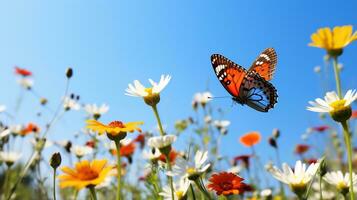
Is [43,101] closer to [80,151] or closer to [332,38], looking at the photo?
[80,151]

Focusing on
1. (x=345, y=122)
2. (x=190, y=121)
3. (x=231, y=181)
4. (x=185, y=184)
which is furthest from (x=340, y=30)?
(x=190, y=121)

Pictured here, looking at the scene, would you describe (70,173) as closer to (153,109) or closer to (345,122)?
(153,109)

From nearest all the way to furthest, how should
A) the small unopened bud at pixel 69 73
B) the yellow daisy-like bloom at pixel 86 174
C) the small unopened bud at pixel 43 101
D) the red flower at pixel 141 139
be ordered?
the yellow daisy-like bloom at pixel 86 174 < the small unopened bud at pixel 69 73 < the red flower at pixel 141 139 < the small unopened bud at pixel 43 101

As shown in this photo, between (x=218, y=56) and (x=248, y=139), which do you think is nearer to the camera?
(x=218, y=56)

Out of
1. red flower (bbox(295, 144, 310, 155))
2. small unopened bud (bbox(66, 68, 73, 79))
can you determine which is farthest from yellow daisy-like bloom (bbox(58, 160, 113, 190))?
red flower (bbox(295, 144, 310, 155))

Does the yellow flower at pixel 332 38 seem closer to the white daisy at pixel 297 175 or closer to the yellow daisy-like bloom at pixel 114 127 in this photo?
the white daisy at pixel 297 175

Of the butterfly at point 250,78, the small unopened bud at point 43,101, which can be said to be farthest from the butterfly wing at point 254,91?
the small unopened bud at point 43,101

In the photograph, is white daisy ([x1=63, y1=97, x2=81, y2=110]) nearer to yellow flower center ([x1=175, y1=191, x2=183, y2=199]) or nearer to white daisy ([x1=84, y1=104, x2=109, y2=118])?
white daisy ([x1=84, y1=104, x2=109, y2=118])
